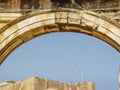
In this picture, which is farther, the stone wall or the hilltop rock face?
the hilltop rock face

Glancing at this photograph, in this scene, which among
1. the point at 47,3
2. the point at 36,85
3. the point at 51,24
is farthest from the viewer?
the point at 36,85

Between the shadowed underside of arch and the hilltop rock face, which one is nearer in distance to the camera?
the shadowed underside of arch

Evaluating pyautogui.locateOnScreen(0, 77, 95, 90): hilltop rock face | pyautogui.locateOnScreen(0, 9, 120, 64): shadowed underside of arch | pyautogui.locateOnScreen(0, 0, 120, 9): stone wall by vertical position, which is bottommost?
pyautogui.locateOnScreen(0, 9, 120, 64): shadowed underside of arch

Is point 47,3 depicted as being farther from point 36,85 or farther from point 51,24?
point 36,85

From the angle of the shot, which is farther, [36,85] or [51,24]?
[36,85]

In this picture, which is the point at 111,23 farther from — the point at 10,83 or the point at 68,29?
the point at 10,83

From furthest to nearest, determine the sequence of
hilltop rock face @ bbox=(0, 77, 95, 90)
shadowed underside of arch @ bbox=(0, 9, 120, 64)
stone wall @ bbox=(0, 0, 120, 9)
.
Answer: hilltop rock face @ bbox=(0, 77, 95, 90)
stone wall @ bbox=(0, 0, 120, 9)
shadowed underside of arch @ bbox=(0, 9, 120, 64)

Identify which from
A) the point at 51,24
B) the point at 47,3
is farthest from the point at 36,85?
the point at 51,24

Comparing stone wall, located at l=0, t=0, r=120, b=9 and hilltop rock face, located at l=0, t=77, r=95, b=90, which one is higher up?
hilltop rock face, located at l=0, t=77, r=95, b=90

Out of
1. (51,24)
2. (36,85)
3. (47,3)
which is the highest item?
(36,85)

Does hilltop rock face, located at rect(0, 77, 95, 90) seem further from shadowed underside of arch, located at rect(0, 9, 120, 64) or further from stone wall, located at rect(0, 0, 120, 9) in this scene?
shadowed underside of arch, located at rect(0, 9, 120, 64)

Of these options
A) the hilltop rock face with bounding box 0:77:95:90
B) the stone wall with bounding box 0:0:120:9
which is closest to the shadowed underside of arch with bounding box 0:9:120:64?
the stone wall with bounding box 0:0:120:9

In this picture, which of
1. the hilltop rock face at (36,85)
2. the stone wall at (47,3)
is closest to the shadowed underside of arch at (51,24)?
the stone wall at (47,3)

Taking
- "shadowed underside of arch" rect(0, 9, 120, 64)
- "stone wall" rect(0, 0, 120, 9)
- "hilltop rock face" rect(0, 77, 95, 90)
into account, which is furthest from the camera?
"hilltop rock face" rect(0, 77, 95, 90)
